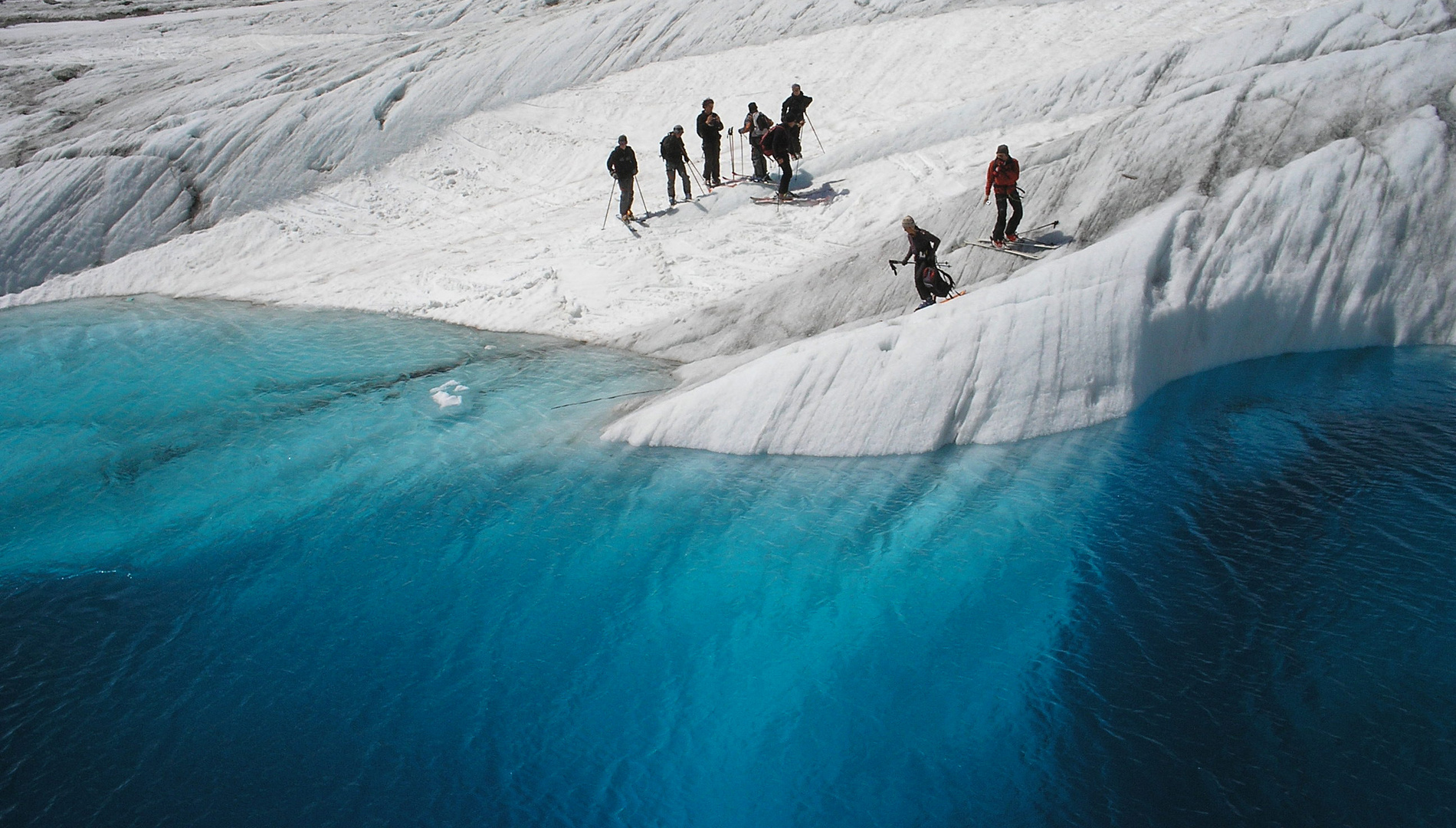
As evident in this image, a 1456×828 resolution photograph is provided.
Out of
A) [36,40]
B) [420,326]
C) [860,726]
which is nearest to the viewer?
[860,726]

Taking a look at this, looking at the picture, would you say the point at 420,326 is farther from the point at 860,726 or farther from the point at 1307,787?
the point at 1307,787

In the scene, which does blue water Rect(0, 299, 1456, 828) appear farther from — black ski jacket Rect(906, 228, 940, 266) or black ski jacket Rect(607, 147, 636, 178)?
black ski jacket Rect(607, 147, 636, 178)

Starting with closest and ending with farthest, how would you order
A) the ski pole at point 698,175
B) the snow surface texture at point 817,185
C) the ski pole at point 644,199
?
the snow surface texture at point 817,185
the ski pole at point 644,199
the ski pole at point 698,175

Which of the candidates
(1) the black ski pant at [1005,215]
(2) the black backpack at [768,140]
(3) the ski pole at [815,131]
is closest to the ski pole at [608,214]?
(2) the black backpack at [768,140]

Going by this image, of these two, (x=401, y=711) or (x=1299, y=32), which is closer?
(x=401, y=711)

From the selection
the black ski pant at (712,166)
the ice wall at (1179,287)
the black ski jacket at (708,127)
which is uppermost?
the black ski jacket at (708,127)

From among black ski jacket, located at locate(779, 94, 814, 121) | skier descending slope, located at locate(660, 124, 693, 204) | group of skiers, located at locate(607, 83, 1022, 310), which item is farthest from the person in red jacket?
skier descending slope, located at locate(660, 124, 693, 204)

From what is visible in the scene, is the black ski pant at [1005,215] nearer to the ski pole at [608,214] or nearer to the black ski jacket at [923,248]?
the black ski jacket at [923,248]

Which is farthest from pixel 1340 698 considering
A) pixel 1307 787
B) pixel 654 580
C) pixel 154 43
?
pixel 154 43
